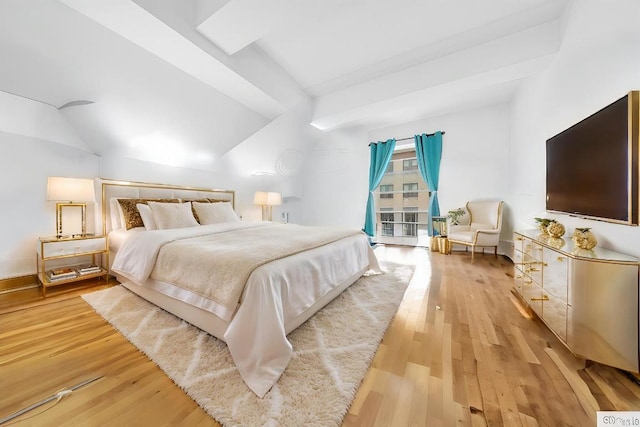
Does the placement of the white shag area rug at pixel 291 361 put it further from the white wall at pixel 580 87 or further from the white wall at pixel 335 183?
Result: the white wall at pixel 335 183

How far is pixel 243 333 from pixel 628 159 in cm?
244

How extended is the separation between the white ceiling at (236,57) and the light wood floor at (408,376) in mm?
2161

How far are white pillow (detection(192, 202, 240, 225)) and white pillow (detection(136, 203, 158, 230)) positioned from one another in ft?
1.84

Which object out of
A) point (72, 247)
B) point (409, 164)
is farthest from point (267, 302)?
point (409, 164)

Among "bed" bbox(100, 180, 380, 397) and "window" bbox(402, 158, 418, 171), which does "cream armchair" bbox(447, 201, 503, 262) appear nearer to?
"window" bbox(402, 158, 418, 171)

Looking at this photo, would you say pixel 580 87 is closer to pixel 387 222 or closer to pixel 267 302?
pixel 267 302

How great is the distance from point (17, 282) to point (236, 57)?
339 cm

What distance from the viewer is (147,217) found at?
9.21 feet

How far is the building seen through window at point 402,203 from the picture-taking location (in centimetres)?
513

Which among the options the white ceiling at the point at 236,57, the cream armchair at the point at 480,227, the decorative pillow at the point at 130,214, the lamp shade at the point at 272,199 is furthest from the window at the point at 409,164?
the decorative pillow at the point at 130,214

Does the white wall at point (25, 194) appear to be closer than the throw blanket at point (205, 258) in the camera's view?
No

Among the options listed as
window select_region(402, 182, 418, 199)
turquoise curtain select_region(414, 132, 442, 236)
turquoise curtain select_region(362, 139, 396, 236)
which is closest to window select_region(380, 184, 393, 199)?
window select_region(402, 182, 418, 199)

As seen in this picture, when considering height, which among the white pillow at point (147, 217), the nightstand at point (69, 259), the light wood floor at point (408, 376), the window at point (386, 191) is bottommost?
the light wood floor at point (408, 376)

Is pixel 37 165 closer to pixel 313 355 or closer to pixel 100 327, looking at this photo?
pixel 100 327
